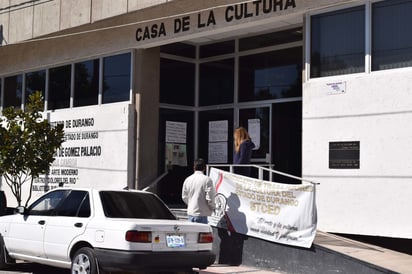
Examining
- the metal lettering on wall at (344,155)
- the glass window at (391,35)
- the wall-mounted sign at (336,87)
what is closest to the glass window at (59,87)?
the wall-mounted sign at (336,87)

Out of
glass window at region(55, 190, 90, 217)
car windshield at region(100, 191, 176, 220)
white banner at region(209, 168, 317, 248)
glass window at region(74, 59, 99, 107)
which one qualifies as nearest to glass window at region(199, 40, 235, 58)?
glass window at region(74, 59, 99, 107)

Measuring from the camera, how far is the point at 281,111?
1489 centimetres

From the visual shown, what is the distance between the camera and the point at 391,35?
1097 centimetres

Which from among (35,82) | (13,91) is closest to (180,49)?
(35,82)

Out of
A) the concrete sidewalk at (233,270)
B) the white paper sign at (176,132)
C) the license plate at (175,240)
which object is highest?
the white paper sign at (176,132)

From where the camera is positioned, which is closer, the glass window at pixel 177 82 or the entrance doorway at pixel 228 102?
the entrance doorway at pixel 228 102

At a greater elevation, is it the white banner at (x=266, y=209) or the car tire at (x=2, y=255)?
the white banner at (x=266, y=209)

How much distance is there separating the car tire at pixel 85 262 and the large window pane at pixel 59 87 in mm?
8979

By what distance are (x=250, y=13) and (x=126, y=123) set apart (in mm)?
4240

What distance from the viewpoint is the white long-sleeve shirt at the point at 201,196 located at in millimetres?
10781

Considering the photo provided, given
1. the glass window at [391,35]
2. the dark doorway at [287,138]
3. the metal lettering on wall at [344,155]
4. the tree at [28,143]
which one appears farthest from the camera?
the dark doorway at [287,138]

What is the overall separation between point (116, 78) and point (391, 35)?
7441 mm

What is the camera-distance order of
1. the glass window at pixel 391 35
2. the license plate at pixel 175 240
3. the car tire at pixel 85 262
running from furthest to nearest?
the glass window at pixel 391 35 < the license plate at pixel 175 240 < the car tire at pixel 85 262

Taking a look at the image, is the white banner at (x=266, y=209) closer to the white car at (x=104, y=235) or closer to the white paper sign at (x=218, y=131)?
the white car at (x=104, y=235)
